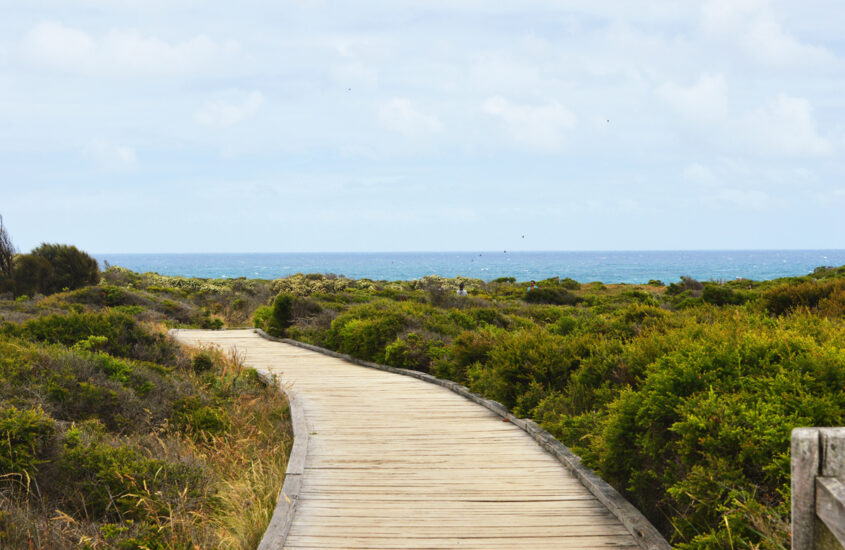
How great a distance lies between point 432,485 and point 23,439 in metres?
3.85

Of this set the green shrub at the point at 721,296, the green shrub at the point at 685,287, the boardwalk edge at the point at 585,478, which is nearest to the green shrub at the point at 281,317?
the boardwalk edge at the point at 585,478

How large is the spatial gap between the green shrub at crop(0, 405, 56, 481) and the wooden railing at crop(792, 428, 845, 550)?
5.81m

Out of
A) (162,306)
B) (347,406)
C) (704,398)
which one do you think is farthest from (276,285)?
(704,398)

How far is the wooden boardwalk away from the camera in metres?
4.36

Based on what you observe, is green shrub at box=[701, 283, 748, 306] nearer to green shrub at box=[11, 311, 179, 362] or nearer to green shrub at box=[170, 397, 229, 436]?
green shrub at box=[11, 311, 179, 362]

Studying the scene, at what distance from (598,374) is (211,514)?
15.9 feet

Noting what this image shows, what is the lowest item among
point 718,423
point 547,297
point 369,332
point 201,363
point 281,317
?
point 547,297

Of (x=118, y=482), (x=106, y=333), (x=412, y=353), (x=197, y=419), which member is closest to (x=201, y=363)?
(x=106, y=333)

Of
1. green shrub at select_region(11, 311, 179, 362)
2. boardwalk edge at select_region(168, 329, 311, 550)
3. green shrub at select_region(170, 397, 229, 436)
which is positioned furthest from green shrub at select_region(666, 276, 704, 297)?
green shrub at select_region(170, 397, 229, 436)

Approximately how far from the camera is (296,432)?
700cm

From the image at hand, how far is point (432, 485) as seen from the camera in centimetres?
541

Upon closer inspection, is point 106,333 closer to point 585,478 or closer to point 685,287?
point 585,478

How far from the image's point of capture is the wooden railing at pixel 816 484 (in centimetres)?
210

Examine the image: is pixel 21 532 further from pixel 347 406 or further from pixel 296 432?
pixel 347 406
